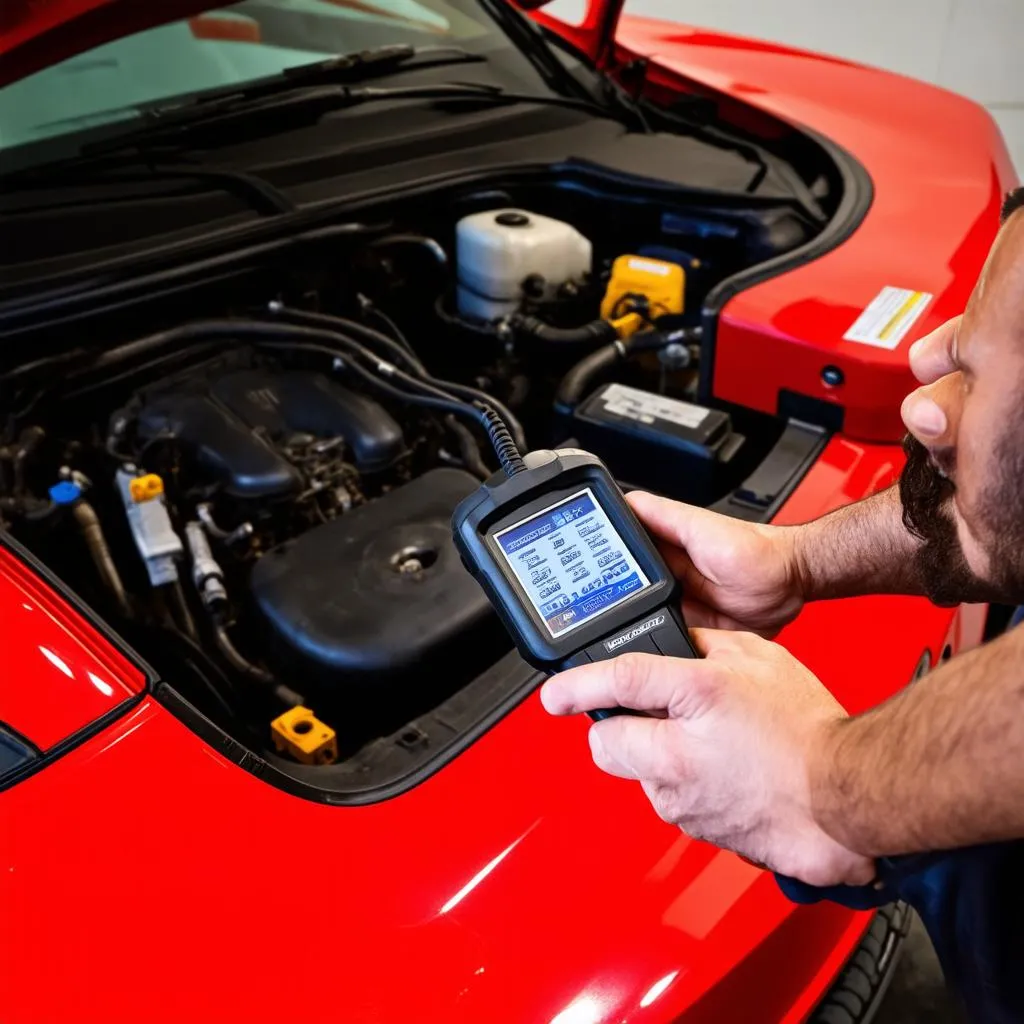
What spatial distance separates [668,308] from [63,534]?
786mm

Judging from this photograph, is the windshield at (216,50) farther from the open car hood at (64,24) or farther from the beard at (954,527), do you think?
the beard at (954,527)

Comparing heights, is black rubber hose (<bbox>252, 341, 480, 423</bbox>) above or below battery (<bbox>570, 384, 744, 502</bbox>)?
above

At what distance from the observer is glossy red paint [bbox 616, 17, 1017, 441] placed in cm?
105

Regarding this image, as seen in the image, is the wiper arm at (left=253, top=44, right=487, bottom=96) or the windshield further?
the wiper arm at (left=253, top=44, right=487, bottom=96)

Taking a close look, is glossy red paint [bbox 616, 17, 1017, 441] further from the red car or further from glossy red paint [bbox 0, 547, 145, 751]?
glossy red paint [bbox 0, 547, 145, 751]

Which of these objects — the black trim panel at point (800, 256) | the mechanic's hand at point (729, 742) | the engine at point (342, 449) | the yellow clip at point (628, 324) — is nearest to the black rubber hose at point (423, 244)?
the engine at point (342, 449)

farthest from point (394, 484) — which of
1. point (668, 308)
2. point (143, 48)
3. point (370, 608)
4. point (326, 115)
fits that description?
point (143, 48)

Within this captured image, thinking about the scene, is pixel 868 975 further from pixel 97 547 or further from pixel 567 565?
pixel 97 547

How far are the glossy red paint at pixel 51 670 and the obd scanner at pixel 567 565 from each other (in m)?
0.28

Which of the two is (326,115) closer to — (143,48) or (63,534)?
(143,48)

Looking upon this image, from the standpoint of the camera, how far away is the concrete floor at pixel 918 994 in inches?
41.3

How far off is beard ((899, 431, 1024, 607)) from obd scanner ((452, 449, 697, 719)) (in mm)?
188

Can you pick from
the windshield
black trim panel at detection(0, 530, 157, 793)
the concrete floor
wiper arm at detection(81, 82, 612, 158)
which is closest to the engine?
black trim panel at detection(0, 530, 157, 793)

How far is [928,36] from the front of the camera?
11.6 ft
